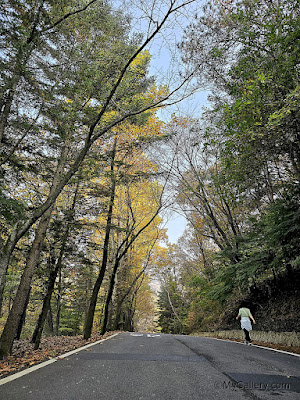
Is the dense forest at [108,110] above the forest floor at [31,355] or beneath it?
above

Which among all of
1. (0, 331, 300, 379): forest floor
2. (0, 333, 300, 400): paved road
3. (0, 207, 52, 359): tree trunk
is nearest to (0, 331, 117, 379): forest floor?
(0, 331, 300, 379): forest floor

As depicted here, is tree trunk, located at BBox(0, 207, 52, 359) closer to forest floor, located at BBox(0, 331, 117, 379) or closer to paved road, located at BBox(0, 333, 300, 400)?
forest floor, located at BBox(0, 331, 117, 379)

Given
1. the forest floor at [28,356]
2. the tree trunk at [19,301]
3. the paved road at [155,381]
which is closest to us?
the paved road at [155,381]

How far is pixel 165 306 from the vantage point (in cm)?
3022

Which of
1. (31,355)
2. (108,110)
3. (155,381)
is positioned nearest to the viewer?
(155,381)

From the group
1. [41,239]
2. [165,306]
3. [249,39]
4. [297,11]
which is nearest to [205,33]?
[249,39]

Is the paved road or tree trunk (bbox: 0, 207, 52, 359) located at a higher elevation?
tree trunk (bbox: 0, 207, 52, 359)

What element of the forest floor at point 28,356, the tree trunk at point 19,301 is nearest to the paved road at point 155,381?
the forest floor at point 28,356

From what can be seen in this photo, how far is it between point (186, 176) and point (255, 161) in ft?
24.3

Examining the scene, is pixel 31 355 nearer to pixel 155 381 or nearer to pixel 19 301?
pixel 19 301

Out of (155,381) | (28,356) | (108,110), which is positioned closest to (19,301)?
(28,356)

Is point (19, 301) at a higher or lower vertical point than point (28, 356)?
higher

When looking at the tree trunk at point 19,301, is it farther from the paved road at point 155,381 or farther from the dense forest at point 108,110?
the paved road at point 155,381

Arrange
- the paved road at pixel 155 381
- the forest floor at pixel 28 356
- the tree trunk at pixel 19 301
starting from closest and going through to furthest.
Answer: the paved road at pixel 155 381 < the forest floor at pixel 28 356 < the tree trunk at pixel 19 301
